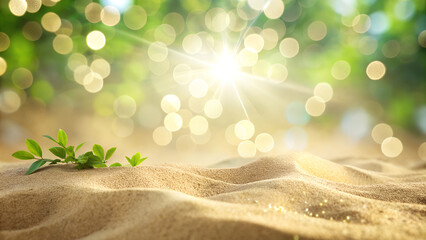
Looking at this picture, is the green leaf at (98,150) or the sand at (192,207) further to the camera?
the green leaf at (98,150)

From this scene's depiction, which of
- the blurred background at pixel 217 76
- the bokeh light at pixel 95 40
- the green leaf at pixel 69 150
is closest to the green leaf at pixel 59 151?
the green leaf at pixel 69 150

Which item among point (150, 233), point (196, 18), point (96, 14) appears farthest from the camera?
point (196, 18)

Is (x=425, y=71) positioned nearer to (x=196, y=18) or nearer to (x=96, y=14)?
(x=196, y=18)

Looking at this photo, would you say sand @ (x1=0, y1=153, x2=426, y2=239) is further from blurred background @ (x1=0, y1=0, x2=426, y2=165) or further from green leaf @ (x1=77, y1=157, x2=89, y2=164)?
blurred background @ (x1=0, y1=0, x2=426, y2=165)

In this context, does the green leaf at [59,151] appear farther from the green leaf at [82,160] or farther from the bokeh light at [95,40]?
the bokeh light at [95,40]

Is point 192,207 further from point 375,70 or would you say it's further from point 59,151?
point 375,70

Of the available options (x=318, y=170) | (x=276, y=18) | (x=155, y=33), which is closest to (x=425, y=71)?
(x=276, y=18)

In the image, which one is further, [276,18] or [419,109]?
[419,109]

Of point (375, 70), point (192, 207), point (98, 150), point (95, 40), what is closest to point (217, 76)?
point (95, 40)
